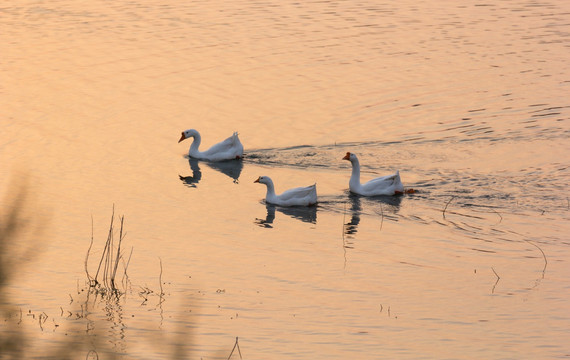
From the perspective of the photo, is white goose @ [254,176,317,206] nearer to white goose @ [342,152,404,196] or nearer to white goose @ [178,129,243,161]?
white goose @ [342,152,404,196]

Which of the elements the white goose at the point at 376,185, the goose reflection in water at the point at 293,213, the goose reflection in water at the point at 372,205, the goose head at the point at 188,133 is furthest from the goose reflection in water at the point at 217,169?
the goose reflection in water at the point at 372,205

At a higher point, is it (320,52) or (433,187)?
(320,52)

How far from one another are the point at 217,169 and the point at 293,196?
14.0 feet

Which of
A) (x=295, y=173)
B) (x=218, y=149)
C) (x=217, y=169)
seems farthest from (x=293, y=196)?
(x=218, y=149)

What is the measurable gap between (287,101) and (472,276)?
12920mm

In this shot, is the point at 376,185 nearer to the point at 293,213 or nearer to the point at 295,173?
the point at 293,213

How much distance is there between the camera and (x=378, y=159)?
21953 mm

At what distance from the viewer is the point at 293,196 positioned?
61.1 feet

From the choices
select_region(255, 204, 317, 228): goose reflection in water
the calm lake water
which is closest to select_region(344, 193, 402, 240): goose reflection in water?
the calm lake water

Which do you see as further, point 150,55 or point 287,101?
point 150,55

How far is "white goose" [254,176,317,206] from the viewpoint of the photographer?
18422 millimetres

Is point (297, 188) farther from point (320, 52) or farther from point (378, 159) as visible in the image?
point (320, 52)

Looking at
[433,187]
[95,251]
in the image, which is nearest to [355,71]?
[433,187]

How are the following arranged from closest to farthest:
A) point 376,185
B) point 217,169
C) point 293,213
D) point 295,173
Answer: point 293,213, point 376,185, point 295,173, point 217,169
